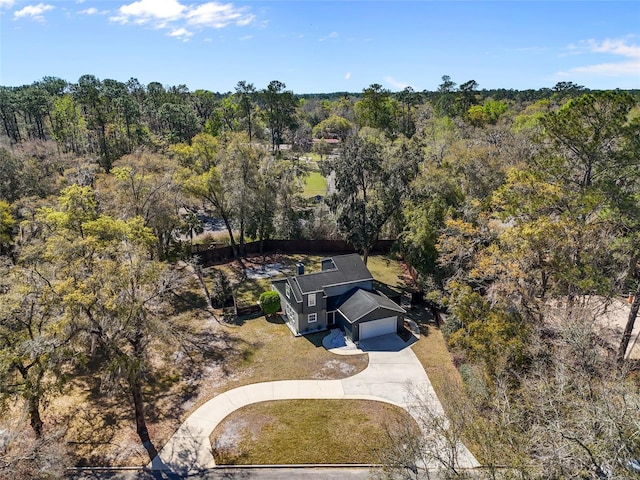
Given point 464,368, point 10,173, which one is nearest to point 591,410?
point 464,368

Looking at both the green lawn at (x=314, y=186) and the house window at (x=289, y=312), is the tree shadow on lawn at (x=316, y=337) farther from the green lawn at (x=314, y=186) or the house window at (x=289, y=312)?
the green lawn at (x=314, y=186)

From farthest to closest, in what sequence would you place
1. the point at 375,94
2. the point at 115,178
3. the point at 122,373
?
the point at 375,94 < the point at 115,178 < the point at 122,373

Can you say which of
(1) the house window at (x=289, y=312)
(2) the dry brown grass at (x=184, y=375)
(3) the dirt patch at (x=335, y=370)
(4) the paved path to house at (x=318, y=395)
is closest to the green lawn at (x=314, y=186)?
(1) the house window at (x=289, y=312)

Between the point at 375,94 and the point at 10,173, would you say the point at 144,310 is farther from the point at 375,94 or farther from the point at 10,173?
the point at 375,94

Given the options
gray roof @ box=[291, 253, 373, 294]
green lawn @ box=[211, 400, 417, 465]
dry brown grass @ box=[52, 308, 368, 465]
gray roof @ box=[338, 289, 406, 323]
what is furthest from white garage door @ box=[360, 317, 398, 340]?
green lawn @ box=[211, 400, 417, 465]

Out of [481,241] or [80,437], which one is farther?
[481,241]

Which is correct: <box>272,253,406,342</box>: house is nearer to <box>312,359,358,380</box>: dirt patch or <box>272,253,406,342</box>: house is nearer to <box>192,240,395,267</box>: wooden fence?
<box>312,359,358,380</box>: dirt patch

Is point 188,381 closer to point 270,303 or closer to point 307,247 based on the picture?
point 270,303
